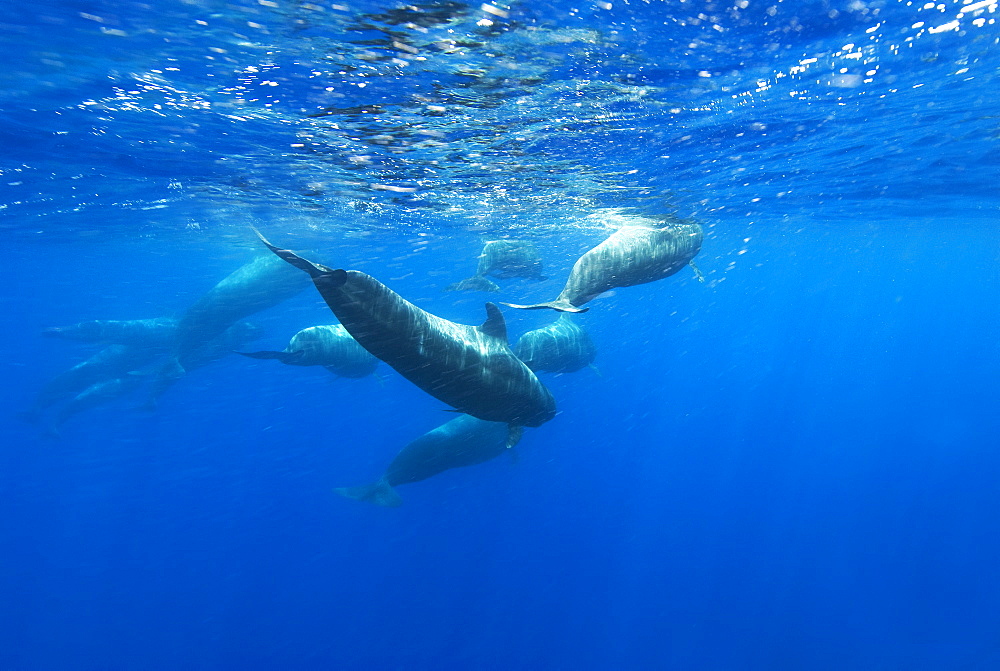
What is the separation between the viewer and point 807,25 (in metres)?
6.75

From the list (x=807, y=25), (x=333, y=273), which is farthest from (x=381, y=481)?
(x=807, y=25)

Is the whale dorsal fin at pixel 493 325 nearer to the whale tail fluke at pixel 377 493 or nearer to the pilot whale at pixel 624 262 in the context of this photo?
the pilot whale at pixel 624 262

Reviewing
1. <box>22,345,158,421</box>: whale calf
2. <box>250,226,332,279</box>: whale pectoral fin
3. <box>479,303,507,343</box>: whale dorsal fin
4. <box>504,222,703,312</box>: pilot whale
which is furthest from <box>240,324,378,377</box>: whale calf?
<box>22,345,158,421</box>: whale calf

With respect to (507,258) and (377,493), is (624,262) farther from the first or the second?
(377,493)

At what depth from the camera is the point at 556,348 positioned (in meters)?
10.1

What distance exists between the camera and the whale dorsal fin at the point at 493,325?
17.1 ft

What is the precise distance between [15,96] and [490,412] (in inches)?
356

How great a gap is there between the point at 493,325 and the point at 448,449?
7063mm

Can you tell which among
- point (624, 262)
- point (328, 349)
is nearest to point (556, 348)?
point (624, 262)

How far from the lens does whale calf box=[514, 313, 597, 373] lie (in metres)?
9.77

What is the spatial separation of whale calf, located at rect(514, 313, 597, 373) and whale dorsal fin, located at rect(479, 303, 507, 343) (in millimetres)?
4103

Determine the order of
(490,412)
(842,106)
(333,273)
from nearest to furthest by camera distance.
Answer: (333,273), (490,412), (842,106)

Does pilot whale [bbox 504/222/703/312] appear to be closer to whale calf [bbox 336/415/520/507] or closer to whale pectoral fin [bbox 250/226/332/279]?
whale pectoral fin [bbox 250/226/332/279]

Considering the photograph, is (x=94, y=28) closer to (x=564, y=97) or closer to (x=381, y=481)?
(x=564, y=97)
